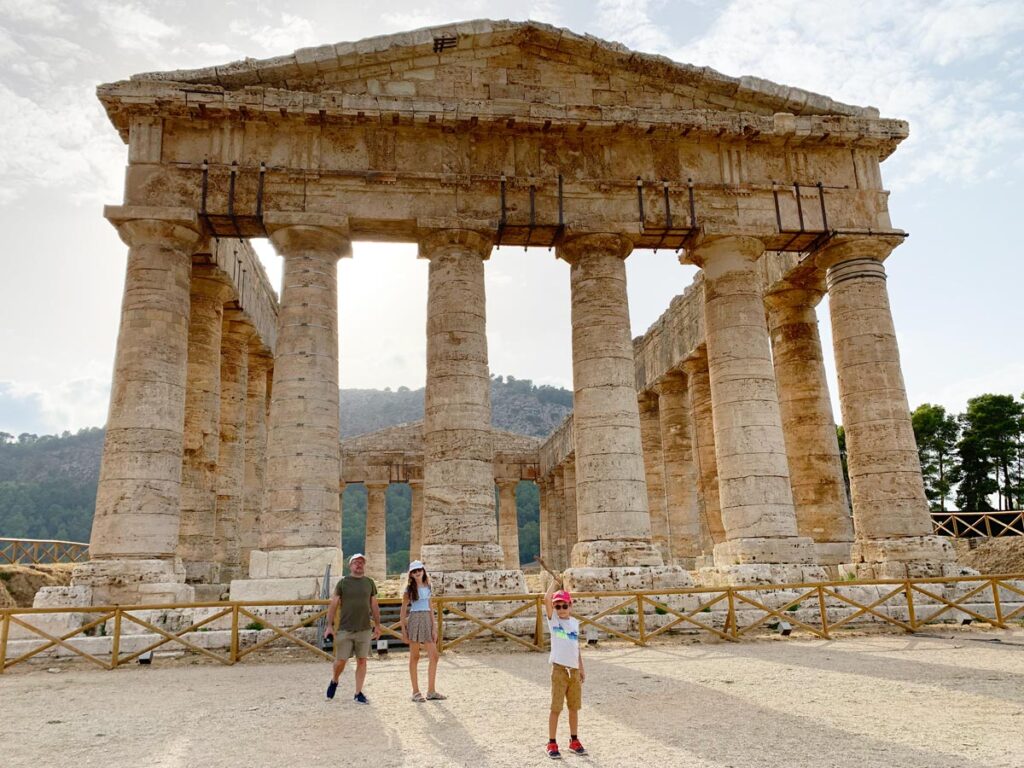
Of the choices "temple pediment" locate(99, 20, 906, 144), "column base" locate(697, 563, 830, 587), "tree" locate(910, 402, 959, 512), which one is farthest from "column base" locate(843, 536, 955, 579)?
"tree" locate(910, 402, 959, 512)

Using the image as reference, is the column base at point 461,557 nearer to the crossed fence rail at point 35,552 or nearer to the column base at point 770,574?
the column base at point 770,574

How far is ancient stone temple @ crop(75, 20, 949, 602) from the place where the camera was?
16.2m

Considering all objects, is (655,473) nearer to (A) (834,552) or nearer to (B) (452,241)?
(A) (834,552)

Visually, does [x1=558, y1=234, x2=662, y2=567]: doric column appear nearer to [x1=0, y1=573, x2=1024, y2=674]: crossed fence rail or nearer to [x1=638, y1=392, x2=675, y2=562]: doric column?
[x1=0, y1=573, x2=1024, y2=674]: crossed fence rail

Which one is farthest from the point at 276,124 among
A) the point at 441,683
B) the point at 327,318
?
the point at 441,683

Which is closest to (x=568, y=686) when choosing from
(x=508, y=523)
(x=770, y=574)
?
(x=770, y=574)

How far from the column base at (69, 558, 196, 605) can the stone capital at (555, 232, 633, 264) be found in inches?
461

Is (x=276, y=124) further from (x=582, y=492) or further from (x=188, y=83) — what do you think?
(x=582, y=492)

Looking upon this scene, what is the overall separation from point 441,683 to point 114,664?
596 centimetres

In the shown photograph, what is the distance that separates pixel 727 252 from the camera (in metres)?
19.2

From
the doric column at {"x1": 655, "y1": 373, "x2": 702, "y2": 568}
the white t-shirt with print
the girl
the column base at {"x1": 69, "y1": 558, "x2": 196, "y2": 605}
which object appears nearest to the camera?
the white t-shirt with print

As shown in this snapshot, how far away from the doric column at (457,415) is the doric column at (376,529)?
22.8 meters

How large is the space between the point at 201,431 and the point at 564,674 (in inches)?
631

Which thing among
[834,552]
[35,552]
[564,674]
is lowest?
[564,674]
